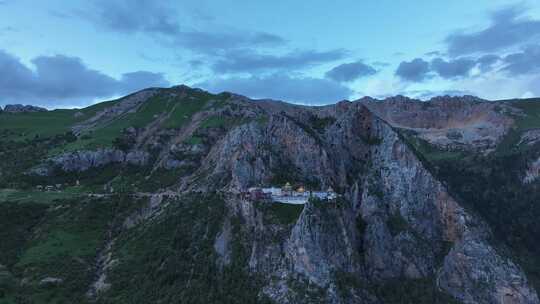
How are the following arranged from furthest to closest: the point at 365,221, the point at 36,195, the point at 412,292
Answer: the point at 36,195 → the point at 365,221 → the point at 412,292

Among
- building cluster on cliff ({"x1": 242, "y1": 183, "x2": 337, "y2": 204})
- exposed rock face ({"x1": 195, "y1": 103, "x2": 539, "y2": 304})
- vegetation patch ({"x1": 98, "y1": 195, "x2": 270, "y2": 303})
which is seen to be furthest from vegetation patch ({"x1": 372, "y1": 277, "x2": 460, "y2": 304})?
vegetation patch ({"x1": 98, "y1": 195, "x2": 270, "y2": 303})

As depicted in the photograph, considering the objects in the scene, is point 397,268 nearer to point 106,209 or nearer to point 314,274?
point 314,274

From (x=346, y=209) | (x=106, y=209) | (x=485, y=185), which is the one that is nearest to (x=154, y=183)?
(x=106, y=209)

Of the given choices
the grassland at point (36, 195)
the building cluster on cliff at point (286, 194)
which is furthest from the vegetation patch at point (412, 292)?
the grassland at point (36, 195)

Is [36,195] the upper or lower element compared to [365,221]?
upper

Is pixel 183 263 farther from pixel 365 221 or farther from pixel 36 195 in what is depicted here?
pixel 36 195

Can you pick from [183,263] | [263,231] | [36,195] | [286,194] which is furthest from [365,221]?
[36,195]

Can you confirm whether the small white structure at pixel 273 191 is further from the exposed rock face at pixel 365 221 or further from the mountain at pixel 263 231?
the exposed rock face at pixel 365 221

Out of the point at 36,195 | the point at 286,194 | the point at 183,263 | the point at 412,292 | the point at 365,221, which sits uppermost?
the point at 286,194

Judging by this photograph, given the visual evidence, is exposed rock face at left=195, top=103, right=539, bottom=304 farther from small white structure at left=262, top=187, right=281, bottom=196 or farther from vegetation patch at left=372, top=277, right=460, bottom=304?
small white structure at left=262, top=187, right=281, bottom=196
